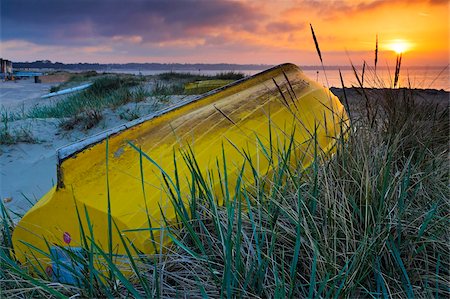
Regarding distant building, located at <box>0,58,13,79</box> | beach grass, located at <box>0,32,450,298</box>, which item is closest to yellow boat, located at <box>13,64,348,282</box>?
beach grass, located at <box>0,32,450,298</box>

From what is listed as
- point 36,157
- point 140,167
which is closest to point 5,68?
point 36,157

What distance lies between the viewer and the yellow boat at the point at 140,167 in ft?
4.97

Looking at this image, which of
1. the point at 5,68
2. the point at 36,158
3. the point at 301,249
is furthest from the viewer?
the point at 5,68

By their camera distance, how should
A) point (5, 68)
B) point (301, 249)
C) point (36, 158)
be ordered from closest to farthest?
point (301, 249) → point (36, 158) → point (5, 68)

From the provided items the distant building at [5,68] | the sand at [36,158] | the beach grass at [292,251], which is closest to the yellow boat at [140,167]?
the beach grass at [292,251]

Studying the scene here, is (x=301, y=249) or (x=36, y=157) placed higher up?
(x=301, y=249)

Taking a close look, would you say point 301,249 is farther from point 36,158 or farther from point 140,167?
point 36,158

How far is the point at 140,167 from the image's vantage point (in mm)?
1438

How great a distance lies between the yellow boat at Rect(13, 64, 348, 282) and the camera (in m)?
1.51

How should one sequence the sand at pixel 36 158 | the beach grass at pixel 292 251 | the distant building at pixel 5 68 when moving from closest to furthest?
the beach grass at pixel 292 251 → the sand at pixel 36 158 → the distant building at pixel 5 68

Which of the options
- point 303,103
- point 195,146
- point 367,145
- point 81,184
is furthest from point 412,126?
point 81,184

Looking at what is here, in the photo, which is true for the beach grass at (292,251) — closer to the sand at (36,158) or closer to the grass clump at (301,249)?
the grass clump at (301,249)

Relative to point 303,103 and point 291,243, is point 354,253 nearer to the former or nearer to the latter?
point 291,243

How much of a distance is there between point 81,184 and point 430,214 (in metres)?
1.32
